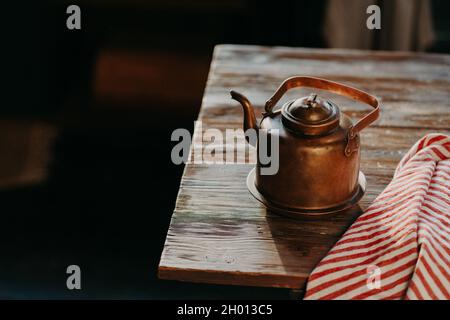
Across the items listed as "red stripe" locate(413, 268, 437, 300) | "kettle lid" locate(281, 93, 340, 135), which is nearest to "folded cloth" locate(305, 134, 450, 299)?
"red stripe" locate(413, 268, 437, 300)

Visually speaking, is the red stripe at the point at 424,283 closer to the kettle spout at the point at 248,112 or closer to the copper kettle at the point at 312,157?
the copper kettle at the point at 312,157

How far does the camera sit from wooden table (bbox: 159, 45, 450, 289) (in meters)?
1.45

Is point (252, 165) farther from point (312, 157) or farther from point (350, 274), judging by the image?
point (350, 274)

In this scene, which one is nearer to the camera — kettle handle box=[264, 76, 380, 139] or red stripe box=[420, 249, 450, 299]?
red stripe box=[420, 249, 450, 299]

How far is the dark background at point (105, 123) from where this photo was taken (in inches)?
121

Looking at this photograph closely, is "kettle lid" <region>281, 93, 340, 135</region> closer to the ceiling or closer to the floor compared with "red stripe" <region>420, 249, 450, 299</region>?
closer to the ceiling

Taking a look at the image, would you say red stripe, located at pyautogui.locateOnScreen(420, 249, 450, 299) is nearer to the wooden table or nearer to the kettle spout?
the wooden table

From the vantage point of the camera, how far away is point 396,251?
144 centimetres

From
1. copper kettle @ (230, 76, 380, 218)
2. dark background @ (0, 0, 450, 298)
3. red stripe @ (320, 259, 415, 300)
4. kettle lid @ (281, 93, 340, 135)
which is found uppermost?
kettle lid @ (281, 93, 340, 135)

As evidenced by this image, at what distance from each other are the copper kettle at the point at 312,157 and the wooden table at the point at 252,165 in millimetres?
44

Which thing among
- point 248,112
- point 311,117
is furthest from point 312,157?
point 248,112

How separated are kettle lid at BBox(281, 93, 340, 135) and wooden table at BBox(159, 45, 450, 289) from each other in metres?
0.22

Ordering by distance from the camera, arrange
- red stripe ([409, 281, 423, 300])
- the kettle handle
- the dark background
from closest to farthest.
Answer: red stripe ([409, 281, 423, 300]) → the kettle handle → the dark background
